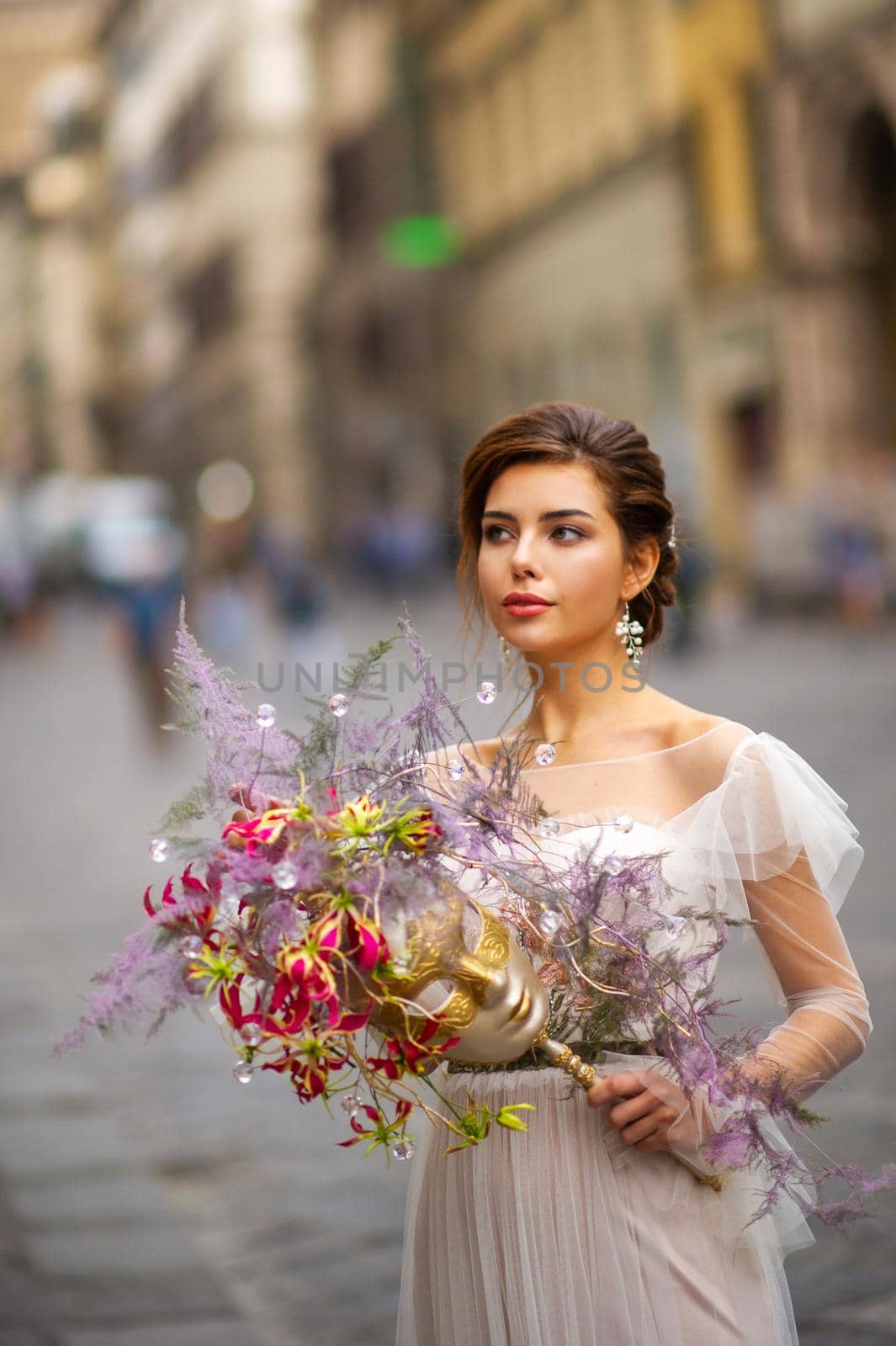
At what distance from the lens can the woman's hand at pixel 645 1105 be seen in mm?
2244

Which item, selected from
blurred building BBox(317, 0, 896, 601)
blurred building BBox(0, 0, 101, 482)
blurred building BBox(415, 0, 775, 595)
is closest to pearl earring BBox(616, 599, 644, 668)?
blurred building BBox(317, 0, 896, 601)

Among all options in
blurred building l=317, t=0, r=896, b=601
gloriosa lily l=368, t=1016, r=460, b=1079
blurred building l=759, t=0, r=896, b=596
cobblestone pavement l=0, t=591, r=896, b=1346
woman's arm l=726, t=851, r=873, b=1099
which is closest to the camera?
gloriosa lily l=368, t=1016, r=460, b=1079

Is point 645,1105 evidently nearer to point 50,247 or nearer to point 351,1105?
point 351,1105

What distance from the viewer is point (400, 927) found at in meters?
2.10

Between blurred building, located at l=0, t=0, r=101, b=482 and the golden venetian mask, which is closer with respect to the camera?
the golden venetian mask

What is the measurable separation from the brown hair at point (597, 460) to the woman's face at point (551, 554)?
0.02 metres

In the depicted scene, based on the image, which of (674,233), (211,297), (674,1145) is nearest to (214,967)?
(674,1145)

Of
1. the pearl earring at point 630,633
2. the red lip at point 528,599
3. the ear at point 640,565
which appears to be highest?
the ear at point 640,565

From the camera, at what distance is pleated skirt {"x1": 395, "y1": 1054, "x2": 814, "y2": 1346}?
7.68 ft

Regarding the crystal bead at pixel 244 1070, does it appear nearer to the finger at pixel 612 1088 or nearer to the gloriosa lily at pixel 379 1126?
the gloriosa lily at pixel 379 1126

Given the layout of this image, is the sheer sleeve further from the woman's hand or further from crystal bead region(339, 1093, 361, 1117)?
crystal bead region(339, 1093, 361, 1117)

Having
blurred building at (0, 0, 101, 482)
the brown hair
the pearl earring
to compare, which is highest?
blurred building at (0, 0, 101, 482)

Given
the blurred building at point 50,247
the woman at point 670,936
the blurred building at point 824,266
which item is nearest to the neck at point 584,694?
the woman at point 670,936

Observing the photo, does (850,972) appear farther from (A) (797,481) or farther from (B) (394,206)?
(B) (394,206)
